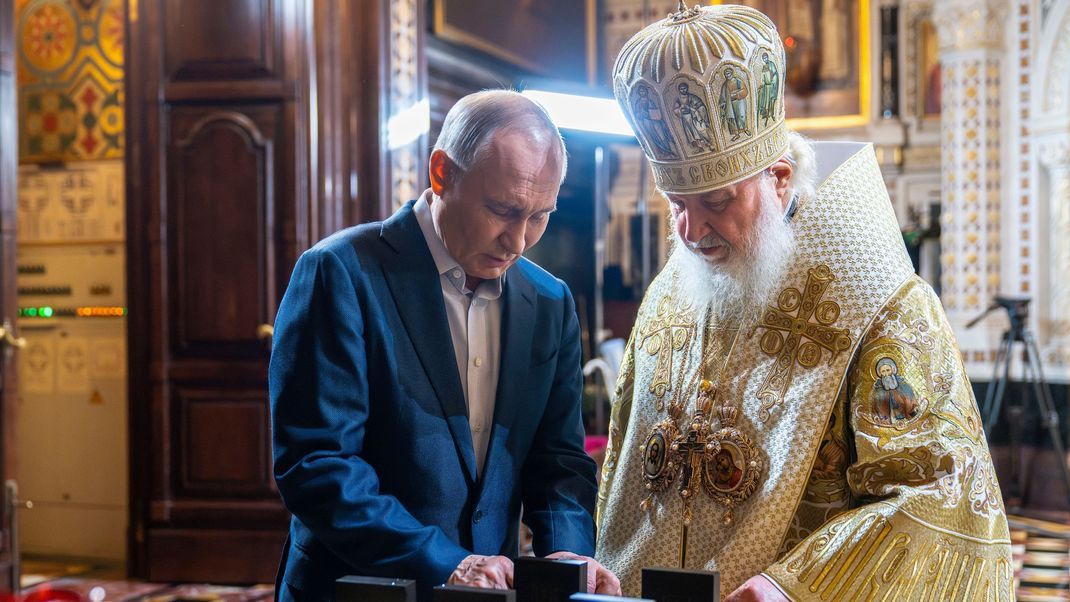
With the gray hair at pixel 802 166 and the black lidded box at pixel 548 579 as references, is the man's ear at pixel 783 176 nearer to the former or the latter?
the gray hair at pixel 802 166

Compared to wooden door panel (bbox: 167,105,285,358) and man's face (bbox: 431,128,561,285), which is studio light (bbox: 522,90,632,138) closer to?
wooden door panel (bbox: 167,105,285,358)

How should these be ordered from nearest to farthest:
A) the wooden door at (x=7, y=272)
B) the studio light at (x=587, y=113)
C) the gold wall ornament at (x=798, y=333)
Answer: the gold wall ornament at (x=798, y=333), the wooden door at (x=7, y=272), the studio light at (x=587, y=113)

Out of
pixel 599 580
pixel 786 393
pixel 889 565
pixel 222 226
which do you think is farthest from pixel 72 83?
pixel 889 565

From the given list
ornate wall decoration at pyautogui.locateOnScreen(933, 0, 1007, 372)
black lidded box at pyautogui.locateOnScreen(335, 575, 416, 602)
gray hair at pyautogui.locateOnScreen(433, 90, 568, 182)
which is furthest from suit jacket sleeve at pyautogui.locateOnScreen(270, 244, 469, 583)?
ornate wall decoration at pyautogui.locateOnScreen(933, 0, 1007, 372)

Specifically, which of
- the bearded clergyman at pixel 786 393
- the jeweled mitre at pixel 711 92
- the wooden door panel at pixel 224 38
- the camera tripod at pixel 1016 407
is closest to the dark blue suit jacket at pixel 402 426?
the bearded clergyman at pixel 786 393

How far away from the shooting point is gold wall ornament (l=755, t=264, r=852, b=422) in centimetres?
204

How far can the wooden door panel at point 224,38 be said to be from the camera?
561 cm

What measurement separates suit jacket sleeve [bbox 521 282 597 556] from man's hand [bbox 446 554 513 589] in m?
0.27

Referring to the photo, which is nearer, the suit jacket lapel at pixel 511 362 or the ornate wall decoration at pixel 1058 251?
the suit jacket lapel at pixel 511 362

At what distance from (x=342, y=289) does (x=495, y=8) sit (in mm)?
6948

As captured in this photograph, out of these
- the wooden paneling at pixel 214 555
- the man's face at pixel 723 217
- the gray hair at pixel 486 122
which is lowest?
the wooden paneling at pixel 214 555

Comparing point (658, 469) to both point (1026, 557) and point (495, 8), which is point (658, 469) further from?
point (495, 8)

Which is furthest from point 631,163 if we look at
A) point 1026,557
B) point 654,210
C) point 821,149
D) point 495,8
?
point 821,149

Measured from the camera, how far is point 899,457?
1.86 meters
